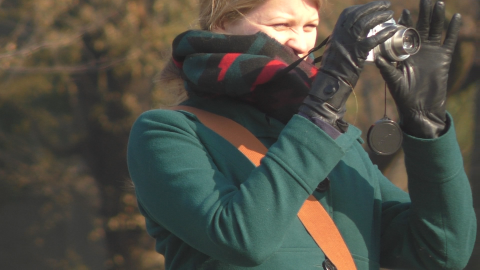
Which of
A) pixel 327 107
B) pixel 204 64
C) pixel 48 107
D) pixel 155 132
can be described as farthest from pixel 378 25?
pixel 48 107

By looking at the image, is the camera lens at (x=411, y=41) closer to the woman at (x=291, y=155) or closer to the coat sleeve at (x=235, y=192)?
the woman at (x=291, y=155)

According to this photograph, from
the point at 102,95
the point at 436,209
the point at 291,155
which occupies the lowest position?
the point at 102,95

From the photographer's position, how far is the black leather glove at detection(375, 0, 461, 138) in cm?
167

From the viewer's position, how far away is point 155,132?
166 cm

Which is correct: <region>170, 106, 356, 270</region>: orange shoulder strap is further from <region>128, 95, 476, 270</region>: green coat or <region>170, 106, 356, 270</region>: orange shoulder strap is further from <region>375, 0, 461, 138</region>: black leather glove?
<region>375, 0, 461, 138</region>: black leather glove

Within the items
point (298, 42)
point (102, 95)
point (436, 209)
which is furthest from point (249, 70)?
point (102, 95)

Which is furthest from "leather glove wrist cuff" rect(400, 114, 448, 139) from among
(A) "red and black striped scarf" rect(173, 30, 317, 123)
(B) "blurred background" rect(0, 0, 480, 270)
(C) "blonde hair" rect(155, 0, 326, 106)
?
(B) "blurred background" rect(0, 0, 480, 270)

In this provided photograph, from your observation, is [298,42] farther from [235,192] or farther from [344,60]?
[235,192]

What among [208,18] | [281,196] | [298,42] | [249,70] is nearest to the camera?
[281,196]

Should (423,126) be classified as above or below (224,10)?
below

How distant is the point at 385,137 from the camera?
1.75m

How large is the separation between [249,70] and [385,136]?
383mm

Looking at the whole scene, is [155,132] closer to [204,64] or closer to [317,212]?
[204,64]

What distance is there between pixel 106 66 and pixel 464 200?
4.97 metres
